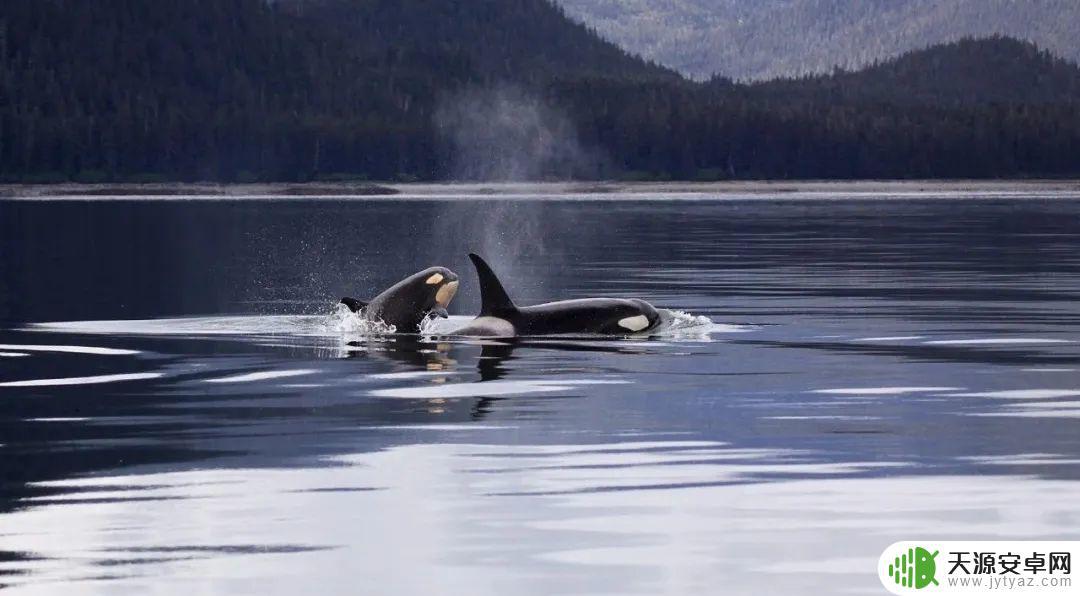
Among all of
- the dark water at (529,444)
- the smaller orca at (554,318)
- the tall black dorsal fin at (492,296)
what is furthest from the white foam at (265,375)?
the smaller orca at (554,318)

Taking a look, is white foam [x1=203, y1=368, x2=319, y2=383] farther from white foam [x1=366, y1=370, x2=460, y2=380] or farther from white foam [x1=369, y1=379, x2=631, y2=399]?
white foam [x1=369, y1=379, x2=631, y2=399]

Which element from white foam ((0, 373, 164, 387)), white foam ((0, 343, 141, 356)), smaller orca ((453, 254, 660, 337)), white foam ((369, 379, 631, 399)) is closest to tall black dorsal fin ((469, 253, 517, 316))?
smaller orca ((453, 254, 660, 337))

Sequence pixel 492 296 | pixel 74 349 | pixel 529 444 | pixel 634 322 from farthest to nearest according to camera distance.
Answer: pixel 634 322 → pixel 492 296 → pixel 74 349 → pixel 529 444

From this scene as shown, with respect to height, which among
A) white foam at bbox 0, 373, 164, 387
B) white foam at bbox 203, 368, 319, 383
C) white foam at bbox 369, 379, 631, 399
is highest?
white foam at bbox 369, 379, 631, 399

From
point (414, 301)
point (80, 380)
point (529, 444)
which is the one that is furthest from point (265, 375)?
point (529, 444)

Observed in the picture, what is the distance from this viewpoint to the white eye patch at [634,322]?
3466 centimetres

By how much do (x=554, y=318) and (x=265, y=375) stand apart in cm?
657

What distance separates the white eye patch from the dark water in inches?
26.4

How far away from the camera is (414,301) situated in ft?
116

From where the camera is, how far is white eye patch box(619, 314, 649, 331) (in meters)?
34.7

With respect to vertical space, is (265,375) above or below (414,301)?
below

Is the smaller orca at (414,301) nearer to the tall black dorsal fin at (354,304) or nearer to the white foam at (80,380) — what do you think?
the tall black dorsal fin at (354,304)

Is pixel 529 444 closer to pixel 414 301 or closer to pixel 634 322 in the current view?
pixel 634 322

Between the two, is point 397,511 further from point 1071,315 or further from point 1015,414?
point 1071,315
